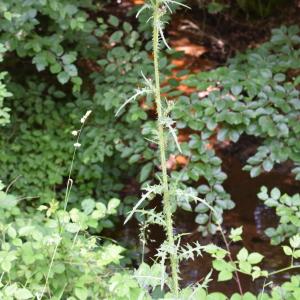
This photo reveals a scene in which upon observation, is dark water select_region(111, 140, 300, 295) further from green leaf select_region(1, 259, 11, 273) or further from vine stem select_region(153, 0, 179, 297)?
vine stem select_region(153, 0, 179, 297)

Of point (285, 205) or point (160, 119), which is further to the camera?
point (285, 205)

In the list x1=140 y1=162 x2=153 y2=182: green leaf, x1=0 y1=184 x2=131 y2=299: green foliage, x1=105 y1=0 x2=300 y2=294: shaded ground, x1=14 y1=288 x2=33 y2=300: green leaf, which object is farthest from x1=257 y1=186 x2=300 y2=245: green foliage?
x1=14 y1=288 x2=33 y2=300: green leaf

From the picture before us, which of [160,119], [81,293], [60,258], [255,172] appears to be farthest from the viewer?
[255,172]

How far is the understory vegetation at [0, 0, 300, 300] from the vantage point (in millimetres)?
1850

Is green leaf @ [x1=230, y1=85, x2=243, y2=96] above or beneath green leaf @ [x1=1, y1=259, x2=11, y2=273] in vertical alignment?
above

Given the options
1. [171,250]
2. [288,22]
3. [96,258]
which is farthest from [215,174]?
[288,22]

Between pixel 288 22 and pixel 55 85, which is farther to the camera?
pixel 288 22

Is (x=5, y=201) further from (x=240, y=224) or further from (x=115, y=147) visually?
(x=240, y=224)

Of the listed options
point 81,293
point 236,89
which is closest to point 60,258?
point 81,293

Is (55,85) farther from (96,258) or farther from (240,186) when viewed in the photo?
(96,258)

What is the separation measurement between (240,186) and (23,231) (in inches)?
81.1

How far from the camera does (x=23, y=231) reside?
1.83 m

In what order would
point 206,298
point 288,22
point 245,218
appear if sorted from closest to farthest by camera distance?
point 206,298 < point 245,218 < point 288,22

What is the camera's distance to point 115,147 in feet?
9.36
